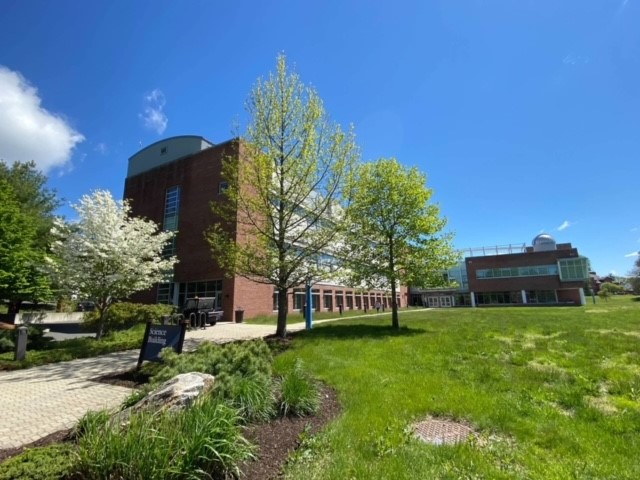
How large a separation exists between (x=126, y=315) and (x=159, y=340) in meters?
14.1

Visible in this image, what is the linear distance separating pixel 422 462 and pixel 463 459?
1.42ft

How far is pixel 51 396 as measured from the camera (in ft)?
22.2

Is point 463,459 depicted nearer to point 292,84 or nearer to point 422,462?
point 422,462

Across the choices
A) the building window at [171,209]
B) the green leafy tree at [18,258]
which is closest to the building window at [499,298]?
the building window at [171,209]

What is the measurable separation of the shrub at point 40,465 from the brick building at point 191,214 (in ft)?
77.3

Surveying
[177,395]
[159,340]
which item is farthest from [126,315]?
[177,395]

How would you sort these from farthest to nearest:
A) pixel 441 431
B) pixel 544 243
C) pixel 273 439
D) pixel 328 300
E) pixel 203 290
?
pixel 544 243 → pixel 328 300 → pixel 203 290 → pixel 441 431 → pixel 273 439

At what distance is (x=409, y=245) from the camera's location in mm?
16938

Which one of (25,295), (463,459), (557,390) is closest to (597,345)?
(557,390)

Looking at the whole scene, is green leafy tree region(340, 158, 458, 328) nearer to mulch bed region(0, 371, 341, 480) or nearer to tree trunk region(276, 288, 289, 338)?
tree trunk region(276, 288, 289, 338)

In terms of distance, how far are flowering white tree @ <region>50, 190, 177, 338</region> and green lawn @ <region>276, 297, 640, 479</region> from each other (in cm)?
872

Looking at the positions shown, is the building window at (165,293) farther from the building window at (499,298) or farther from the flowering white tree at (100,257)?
the building window at (499,298)

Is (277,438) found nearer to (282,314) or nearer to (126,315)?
(282,314)

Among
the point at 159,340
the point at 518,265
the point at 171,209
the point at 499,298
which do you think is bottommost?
the point at 159,340
